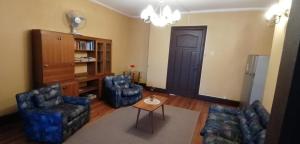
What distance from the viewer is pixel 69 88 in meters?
3.41

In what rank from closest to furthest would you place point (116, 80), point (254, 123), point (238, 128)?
point (254, 123), point (238, 128), point (116, 80)

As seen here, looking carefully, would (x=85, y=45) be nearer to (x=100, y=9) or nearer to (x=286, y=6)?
(x=100, y=9)

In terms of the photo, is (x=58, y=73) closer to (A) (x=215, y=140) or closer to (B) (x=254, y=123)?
(A) (x=215, y=140)

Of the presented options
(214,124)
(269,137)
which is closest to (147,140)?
(214,124)

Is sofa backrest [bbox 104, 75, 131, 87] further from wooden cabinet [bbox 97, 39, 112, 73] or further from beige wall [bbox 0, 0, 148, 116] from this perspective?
beige wall [bbox 0, 0, 148, 116]

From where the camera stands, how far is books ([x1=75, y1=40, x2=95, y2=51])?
12.6ft

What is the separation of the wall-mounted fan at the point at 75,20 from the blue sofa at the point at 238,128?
3.41 meters

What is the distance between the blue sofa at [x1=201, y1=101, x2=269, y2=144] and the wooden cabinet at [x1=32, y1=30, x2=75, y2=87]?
2.91 metres

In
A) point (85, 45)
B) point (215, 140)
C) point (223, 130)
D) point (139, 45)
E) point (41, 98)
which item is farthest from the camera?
point (139, 45)

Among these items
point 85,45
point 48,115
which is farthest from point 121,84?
point 48,115

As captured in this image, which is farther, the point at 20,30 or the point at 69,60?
the point at 69,60

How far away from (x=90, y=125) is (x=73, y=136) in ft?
1.37

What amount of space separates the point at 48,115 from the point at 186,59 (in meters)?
3.84

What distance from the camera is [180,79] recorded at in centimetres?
515
